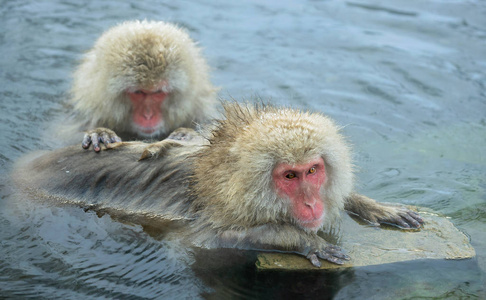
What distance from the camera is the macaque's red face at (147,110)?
22.6 feet

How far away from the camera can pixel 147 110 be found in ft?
22.8

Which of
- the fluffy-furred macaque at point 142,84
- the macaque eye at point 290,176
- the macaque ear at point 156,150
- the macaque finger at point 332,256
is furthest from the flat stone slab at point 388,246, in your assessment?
the fluffy-furred macaque at point 142,84

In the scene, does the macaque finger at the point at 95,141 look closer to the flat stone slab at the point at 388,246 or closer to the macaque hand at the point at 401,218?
the flat stone slab at the point at 388,246

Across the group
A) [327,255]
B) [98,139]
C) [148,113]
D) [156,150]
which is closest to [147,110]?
[148,113]

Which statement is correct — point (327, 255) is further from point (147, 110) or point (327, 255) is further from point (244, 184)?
point (147, 110)

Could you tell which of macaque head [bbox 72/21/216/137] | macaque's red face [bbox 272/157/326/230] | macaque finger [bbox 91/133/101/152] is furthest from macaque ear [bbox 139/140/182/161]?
macaque head [bbox 72/21/216/137]

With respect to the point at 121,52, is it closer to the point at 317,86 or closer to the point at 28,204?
the point at 28,204

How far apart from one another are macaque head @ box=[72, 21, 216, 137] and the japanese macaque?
4.33 ft

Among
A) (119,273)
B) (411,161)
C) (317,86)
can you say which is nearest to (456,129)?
(411,161)

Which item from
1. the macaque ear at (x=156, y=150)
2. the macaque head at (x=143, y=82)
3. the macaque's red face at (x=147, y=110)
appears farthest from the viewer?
the macaque's red face at (x=147, y=110)

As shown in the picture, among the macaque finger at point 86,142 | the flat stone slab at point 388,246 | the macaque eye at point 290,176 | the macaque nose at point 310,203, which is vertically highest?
the macaque eye at point 290,176

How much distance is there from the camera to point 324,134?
4.55 metres

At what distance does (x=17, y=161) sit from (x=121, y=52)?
1.47m

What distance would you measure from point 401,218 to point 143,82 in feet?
9.68
